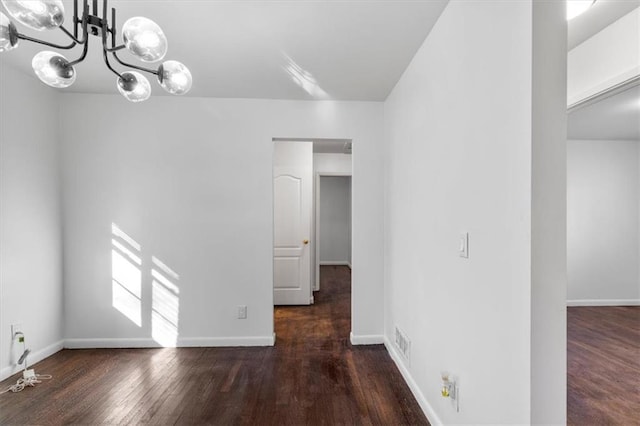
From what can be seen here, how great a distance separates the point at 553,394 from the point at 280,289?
154 inches

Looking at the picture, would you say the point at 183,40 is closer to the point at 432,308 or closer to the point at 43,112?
the point at 43,112

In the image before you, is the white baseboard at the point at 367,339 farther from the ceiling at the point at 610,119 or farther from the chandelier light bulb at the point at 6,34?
the chandelier light bulb at the point at 6,34

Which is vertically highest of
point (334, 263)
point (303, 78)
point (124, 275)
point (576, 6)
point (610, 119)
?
point (303, 78)

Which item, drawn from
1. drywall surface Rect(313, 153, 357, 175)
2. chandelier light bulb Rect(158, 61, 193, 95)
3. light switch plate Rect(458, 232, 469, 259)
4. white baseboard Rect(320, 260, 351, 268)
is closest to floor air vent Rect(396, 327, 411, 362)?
light switch plate Rect(458, 232, 469, 259)

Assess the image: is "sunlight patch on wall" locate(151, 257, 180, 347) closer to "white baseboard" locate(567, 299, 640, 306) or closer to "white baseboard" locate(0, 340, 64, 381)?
"white baseboard" locate(0, 340, 64, 381)

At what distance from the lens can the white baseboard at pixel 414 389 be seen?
201 cm

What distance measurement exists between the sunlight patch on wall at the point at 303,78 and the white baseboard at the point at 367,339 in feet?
8.26

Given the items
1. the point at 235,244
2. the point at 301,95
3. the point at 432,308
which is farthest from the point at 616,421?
the point at 301,95

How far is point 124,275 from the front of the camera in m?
3.24

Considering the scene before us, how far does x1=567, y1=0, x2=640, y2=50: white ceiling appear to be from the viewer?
1710 mm

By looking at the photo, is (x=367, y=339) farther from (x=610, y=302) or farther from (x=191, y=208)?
(x=610, y=302)

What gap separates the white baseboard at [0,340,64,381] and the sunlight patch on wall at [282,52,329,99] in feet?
Result: 11.1

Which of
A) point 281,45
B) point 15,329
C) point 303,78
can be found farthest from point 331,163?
point 15,329

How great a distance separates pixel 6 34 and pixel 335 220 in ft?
25.6
